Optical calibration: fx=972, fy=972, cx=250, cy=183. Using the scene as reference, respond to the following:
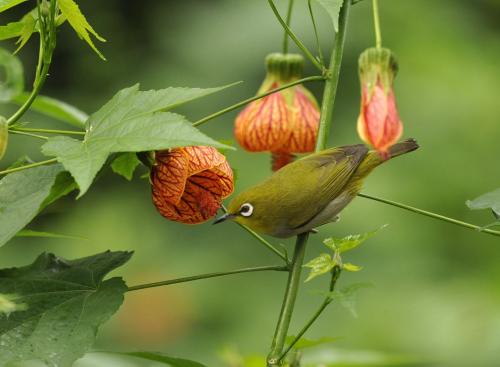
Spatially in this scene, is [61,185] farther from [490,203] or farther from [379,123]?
[490,203]

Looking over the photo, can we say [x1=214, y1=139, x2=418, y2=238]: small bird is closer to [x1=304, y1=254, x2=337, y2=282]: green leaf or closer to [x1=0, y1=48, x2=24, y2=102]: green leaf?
[x1=304, y1=254, x2=337, y2=282]: green leaf

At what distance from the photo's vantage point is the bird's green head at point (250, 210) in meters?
1.68

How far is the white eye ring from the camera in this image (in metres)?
1.68

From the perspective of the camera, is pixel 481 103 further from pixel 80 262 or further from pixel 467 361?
pixel 80 262

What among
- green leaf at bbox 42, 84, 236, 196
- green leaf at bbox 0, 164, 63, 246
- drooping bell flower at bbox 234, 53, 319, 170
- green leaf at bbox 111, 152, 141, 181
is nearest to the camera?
green leaf at bbox 42, 84, 236, 196

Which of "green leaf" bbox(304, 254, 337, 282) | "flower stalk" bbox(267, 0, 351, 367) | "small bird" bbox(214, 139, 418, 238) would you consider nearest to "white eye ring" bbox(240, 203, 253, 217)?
"small bird" bbox(214, 139, 418, 238)

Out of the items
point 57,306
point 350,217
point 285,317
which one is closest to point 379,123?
point 285,317

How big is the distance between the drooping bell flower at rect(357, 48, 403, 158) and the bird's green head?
0.78ft

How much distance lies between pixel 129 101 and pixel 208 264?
104 inches

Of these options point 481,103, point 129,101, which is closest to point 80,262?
point 129,101

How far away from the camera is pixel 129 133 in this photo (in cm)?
121

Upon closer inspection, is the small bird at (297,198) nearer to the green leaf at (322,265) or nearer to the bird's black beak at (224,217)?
the bird's black beak at (224,217)

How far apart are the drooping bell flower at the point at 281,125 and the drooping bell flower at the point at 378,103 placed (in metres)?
0.23

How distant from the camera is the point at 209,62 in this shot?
4457mm
